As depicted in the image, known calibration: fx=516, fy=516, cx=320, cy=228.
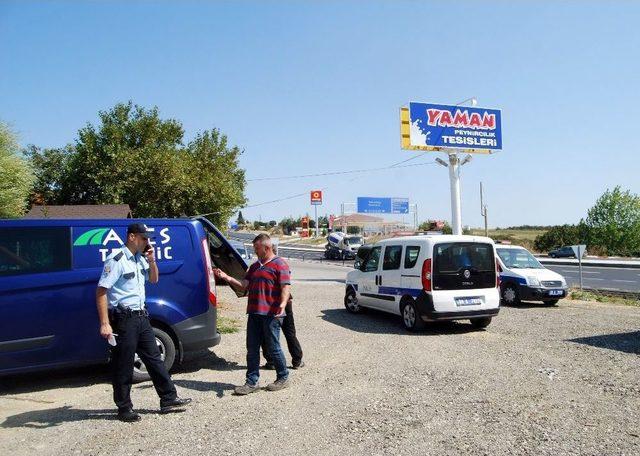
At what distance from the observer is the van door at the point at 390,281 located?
34.0ft

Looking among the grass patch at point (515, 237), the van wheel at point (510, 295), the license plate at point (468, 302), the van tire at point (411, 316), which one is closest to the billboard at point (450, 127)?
the van wheel at point (510, 295)

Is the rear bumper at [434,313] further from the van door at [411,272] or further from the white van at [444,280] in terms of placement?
the van door at [411,272]

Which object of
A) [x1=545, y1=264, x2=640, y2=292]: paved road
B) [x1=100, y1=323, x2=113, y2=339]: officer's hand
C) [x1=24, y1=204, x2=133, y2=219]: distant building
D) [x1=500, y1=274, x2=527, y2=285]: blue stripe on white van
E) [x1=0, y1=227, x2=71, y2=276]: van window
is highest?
[x1=24, y1=204, x2=133, y2=219]: distant building

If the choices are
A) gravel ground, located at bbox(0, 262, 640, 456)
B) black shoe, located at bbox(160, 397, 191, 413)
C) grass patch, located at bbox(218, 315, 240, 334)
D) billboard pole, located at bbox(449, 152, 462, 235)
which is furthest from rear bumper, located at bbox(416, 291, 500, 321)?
billboard pole, located at bbox(449, 152, 462, 235)

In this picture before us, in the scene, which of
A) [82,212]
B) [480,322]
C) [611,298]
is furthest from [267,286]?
[82,212]

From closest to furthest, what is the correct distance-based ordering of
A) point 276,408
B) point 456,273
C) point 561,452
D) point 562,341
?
point 561,452 < point 276,408 < point 562,341 < point 456,273

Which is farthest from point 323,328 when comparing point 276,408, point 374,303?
point 276,408

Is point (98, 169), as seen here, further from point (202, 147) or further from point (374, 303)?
point (374, 303)

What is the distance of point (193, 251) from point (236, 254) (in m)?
1.53

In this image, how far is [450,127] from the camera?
966 inches

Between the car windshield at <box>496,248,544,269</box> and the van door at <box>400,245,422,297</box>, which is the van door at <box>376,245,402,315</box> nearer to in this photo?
the van door at <box>400,245,422,297</box>

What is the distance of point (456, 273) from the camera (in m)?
9.50

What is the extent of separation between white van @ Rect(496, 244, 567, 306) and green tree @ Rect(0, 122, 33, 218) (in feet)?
48.3

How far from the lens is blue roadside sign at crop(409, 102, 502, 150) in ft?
78.5
